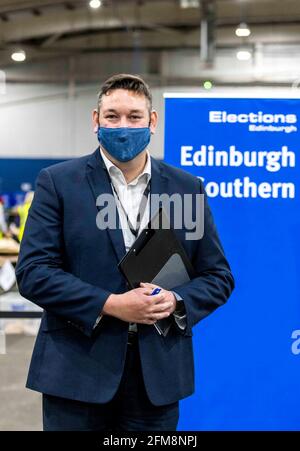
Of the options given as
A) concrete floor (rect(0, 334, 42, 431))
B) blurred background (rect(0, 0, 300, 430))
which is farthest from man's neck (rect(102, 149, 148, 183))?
blurred background (rect(0, 0, 300, 430))

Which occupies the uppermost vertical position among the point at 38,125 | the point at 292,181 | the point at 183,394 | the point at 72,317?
the point at 38,125

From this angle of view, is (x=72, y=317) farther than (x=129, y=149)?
No

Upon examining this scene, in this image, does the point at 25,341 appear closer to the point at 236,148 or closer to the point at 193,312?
the point at 236,148

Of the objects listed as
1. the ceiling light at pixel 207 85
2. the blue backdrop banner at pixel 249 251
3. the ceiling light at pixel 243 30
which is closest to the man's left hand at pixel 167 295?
the blue backdrop banner at pixel 249 251

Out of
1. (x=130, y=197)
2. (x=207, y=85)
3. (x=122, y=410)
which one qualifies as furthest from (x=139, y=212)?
(x=207, y=85)

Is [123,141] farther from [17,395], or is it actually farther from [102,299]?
[17,395]

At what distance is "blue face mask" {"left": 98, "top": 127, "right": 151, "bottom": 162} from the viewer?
1541mm

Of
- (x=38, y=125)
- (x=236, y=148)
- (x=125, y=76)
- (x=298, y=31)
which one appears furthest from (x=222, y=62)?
(x=125, y=76)

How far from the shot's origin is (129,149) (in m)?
1.55

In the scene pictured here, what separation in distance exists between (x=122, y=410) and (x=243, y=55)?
11.8m

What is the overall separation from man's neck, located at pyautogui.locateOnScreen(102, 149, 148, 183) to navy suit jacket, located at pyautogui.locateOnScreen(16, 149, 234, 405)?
0.20ft

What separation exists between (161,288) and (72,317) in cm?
23

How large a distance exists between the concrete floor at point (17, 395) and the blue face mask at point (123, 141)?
7.28 ft

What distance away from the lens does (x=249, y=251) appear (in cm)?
237
